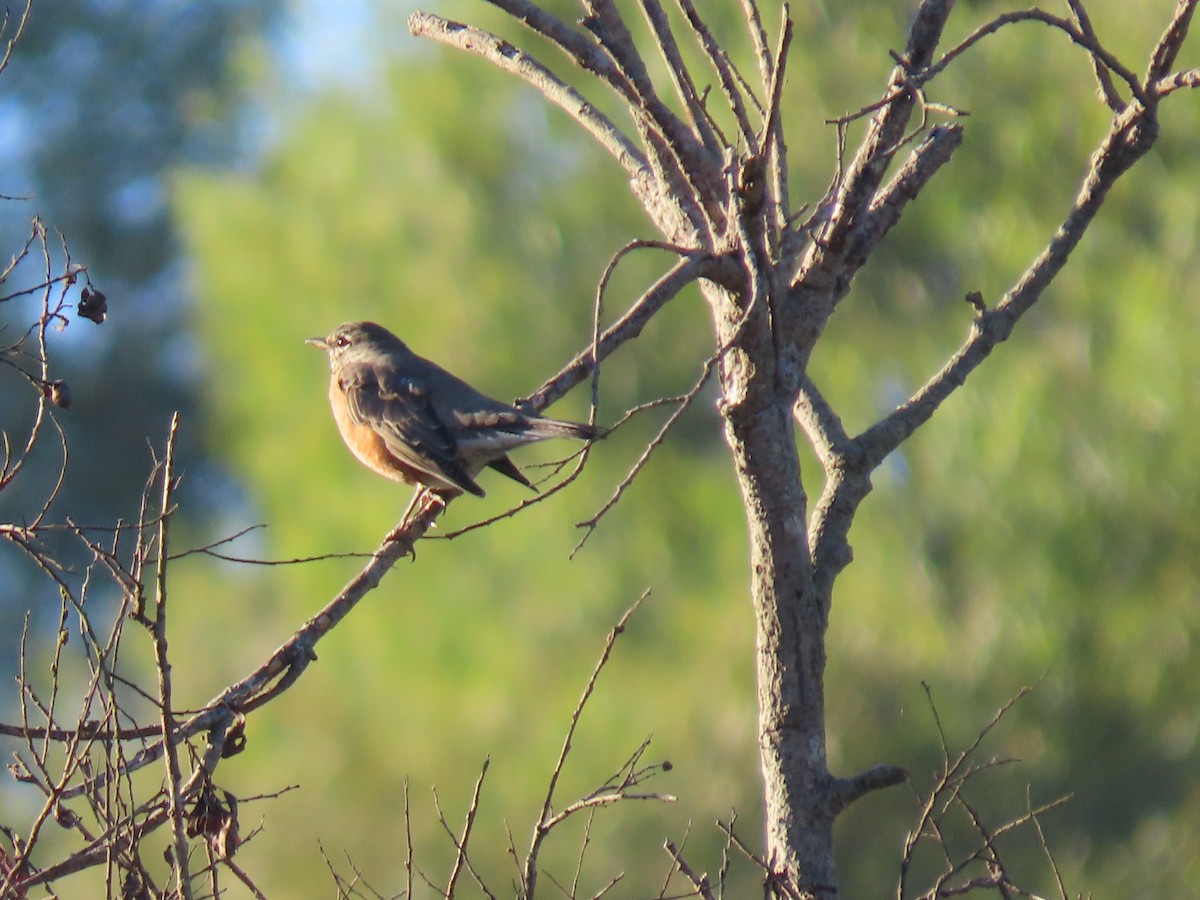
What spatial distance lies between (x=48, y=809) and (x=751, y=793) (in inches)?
173

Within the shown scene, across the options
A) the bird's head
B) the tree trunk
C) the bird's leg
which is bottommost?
the tree trunk

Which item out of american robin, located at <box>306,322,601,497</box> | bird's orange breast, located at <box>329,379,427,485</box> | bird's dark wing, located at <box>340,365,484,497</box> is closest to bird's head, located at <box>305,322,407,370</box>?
american robin, located at <box>306,322,601,497</box>

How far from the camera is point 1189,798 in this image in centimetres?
620

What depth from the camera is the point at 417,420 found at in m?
4.84

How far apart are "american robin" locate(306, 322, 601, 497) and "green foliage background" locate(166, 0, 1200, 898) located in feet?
4.69

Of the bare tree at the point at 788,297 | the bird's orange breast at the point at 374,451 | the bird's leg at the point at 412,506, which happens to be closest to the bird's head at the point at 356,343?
the bird's orange breast at the point at 374,451

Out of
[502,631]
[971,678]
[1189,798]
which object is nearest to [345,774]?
[502,631]

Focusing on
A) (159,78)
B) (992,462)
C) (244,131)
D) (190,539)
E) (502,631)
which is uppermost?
(159,78)

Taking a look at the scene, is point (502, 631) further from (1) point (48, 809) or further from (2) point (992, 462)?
(1) point (48, 809)

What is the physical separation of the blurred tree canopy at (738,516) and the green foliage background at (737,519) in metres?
0.02

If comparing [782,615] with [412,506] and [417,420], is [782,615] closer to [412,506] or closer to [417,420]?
[412,506]

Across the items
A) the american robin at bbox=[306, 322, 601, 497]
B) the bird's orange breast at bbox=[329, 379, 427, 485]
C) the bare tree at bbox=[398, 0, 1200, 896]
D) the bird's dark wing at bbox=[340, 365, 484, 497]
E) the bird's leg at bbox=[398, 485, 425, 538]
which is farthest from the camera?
the bird's orange breast at bbox=[329, 379, 427, 485]

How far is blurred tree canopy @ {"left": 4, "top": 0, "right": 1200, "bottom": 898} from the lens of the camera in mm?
6141

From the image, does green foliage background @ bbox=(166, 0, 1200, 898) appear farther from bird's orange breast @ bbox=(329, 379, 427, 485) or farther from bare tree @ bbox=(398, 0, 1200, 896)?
bare tree @ bbox=(398, 0, 1200, 896)
